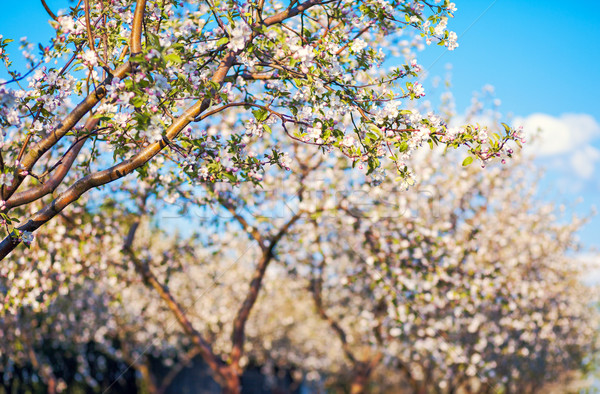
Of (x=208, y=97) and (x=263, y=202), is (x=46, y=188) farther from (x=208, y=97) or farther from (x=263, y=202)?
(x=263, y=202)

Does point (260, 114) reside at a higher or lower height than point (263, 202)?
lower

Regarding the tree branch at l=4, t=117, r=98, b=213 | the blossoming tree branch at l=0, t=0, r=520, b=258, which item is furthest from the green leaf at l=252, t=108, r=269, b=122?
the tree branch at l=4, t=117, r=98, b=213

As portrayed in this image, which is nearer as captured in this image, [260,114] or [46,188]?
[260,114]

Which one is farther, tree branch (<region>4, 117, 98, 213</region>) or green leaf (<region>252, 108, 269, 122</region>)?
tree branch (<region>4, 117, 98, 213</region>)

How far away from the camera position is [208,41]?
558 cm

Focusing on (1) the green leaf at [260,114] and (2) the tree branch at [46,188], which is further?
(2) the tree branch at [46,188]

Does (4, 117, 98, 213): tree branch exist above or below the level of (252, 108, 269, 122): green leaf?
above

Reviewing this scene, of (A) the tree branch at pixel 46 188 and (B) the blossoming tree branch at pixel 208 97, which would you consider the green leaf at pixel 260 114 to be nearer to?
(B) the blossoming tree branch at pixel 208 97

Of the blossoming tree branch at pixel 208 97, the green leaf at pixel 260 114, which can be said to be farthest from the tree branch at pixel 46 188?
the green leaf at pixel 260 114

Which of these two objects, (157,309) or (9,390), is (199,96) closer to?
(157,309)

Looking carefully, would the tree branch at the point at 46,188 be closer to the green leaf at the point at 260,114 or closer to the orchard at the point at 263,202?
the orchard at the point at 263,202

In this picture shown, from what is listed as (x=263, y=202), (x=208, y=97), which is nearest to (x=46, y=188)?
(x=208, y=97)

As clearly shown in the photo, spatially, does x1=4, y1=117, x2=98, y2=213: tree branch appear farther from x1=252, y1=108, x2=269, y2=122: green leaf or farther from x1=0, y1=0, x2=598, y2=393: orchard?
x1=252, y1=108, x2=269, y2=122: green leaf

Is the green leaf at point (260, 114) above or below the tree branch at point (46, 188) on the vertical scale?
below
